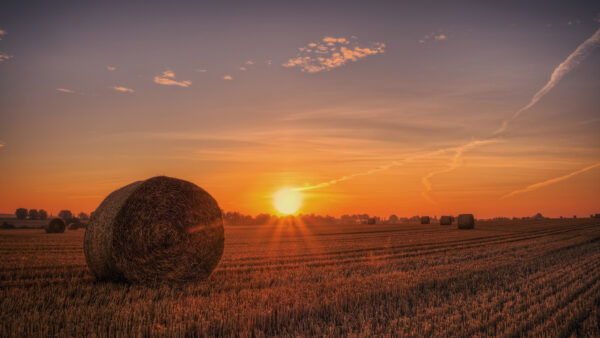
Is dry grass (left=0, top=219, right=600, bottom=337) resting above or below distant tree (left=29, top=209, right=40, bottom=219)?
above

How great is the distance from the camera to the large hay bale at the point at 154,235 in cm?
888

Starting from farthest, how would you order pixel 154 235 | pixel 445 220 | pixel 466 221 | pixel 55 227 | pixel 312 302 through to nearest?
pixel 445 220
pixel 466 221
pixel 55 227
pixel 154 235
pixel 312 302

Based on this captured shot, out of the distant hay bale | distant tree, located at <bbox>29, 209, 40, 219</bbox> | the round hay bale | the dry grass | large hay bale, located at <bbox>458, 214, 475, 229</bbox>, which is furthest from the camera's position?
distant tree, located at <bbox>29, 209, 40, 219</bbox>

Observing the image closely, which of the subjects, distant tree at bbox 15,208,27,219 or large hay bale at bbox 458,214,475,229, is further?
distant tree at bbox 15,208,27,219

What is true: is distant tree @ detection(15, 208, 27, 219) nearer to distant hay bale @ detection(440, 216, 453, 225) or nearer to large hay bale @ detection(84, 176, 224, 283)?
distant hay bale @ detection(440, 216, 453, 225)

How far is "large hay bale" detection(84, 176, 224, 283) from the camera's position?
8.88m

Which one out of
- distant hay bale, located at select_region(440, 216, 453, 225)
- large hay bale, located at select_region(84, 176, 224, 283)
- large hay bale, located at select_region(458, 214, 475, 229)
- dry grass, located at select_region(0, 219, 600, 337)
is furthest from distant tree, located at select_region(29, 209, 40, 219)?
large hay bale, located at select_region(84, 176, 224, 283)

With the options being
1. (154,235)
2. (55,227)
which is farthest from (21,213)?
(154,235)

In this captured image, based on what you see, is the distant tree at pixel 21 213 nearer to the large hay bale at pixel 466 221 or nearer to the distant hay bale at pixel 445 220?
the distant hay bale at pixel 445 220

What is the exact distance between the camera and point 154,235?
9.20 meters

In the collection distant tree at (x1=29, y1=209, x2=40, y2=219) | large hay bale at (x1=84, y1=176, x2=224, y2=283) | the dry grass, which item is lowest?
distant tree at (x1=29, y1=209, x2=40, y2=219)

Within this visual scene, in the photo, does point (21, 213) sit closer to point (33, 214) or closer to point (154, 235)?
point (33, 214)

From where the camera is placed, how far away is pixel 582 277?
1016 centimetres

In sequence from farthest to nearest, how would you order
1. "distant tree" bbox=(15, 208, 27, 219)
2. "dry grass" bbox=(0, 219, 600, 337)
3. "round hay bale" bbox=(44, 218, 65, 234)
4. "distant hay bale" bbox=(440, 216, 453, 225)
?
"distant tree" bbox=(15, 208, 27, 219)
"distant hay bale" bbox=(440, 216, 453, 225)
"round hay bale" bbox=(44, 218, 65, 234)
"dry grass" bbox=(0, 219, 600, 337)
